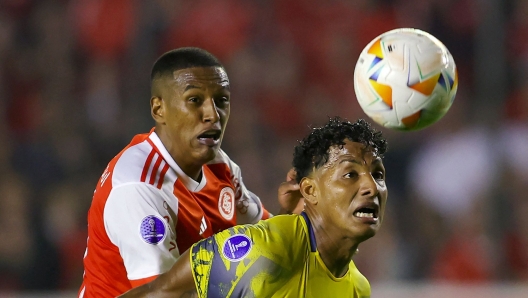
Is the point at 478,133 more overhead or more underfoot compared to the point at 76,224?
more overhead

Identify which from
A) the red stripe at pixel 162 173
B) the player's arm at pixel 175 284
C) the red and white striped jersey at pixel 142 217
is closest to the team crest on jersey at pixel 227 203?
the red and white striped jersey at pixel 142 217

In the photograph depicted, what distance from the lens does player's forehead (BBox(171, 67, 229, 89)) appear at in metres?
3.69

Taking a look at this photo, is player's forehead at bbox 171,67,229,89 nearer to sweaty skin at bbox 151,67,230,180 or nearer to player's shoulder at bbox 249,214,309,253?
sweaty skin at bbox 151,67,230,180

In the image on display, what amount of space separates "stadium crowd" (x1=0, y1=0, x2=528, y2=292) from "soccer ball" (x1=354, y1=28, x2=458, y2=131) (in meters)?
2.24

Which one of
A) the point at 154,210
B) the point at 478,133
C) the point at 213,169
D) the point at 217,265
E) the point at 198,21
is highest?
the point at 198,21

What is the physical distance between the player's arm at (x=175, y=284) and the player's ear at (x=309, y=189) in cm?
59

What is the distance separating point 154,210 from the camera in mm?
3357

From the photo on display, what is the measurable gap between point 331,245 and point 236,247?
1.51 ft

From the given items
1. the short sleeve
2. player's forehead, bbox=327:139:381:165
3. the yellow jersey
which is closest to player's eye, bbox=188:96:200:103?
the short sleeve

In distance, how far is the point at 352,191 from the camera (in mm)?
3207

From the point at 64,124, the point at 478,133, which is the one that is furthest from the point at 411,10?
the point at 64,124

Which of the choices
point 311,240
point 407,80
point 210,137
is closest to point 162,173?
point 210,137

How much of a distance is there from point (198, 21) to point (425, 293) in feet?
9.45

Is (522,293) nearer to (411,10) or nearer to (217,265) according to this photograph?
(411,10)
